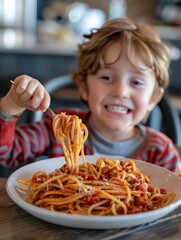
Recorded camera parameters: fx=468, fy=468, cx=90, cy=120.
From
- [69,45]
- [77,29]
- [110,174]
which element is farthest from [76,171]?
[77,29]

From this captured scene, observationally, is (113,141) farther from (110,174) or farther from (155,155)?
(110,174)

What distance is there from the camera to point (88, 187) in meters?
0.97

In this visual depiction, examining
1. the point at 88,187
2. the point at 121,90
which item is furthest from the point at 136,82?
the point at 88,187

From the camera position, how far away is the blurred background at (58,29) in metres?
3.43

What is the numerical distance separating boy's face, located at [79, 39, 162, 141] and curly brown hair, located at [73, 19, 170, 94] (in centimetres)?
2

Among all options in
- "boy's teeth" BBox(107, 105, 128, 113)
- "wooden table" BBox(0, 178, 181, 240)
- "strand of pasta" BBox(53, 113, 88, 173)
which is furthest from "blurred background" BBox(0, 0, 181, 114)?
"wooden table" BBox(0, 178, 181, 240)

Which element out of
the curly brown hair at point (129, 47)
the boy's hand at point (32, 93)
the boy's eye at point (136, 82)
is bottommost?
the boy's eye at point (136, 82)

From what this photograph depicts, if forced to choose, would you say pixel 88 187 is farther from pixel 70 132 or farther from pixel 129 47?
pixel 129 47

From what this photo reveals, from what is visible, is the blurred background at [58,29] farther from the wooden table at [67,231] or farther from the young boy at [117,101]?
the wooden table at [67,231]

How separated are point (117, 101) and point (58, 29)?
2.50m

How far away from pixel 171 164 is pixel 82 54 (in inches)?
19.1

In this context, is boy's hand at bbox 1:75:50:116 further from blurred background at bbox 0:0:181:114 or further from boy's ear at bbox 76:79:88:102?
blurred background at bbox 0:0:181:114

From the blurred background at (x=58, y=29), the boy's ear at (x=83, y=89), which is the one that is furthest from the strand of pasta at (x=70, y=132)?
the blurred background at (x=58, y=29)

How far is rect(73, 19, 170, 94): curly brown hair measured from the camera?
4.82 feet
